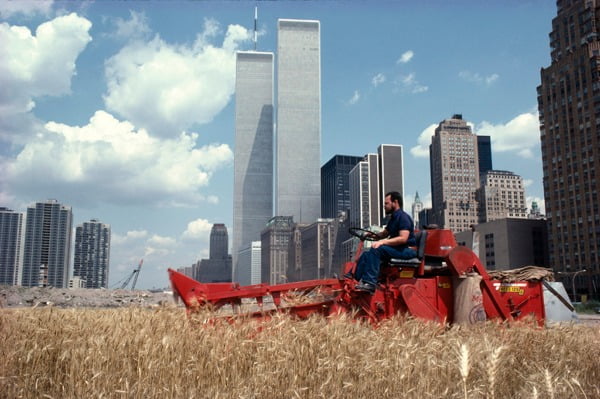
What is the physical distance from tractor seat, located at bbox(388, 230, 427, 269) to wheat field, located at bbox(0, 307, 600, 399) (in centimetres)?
203

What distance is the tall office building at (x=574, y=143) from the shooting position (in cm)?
11694

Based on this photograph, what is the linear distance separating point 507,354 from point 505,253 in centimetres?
14117

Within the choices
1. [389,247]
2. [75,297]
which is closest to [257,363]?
[389,247]

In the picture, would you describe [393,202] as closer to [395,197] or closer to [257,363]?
[395,197]

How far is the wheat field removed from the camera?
5086 millimetres

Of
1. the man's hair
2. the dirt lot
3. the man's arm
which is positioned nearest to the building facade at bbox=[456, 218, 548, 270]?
the dirt lot

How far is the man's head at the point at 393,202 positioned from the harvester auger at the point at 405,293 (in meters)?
0.74

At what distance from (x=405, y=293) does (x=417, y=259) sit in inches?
38.0

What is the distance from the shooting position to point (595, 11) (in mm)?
130375

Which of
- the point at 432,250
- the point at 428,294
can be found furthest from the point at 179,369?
the point at 432,250

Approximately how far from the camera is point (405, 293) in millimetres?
8773

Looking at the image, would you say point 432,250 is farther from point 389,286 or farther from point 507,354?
point 507,354

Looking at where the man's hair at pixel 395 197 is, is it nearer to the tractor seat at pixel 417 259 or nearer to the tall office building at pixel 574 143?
the tractor seat at pixel 417 259

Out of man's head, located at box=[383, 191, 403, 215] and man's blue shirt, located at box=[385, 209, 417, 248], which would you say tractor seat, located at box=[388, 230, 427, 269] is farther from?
man's head, located at box=[383, 191, 403, 215]
